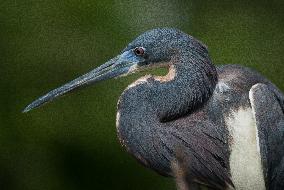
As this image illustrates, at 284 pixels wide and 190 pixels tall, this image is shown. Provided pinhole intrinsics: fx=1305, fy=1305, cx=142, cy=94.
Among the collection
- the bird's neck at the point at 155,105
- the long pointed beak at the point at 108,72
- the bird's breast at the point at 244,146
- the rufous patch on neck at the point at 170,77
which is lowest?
the bird's breast at the point at 244,146

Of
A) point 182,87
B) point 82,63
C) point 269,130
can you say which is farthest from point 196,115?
point 82,63

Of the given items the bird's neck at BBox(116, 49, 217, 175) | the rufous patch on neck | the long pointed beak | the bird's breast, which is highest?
the long pointed beak

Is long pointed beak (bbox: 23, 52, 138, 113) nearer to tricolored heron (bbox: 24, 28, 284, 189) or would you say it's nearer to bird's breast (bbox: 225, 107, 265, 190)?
tricolored heron (bbox: 24, 28, 284, 189)

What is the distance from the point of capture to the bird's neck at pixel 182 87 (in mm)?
3914

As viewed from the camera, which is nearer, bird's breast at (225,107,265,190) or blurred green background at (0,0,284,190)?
bird's breast at (225,107,265,190)

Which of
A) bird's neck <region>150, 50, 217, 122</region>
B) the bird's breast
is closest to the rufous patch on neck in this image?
bird's neck <region>150, 50, 217, 122</region>

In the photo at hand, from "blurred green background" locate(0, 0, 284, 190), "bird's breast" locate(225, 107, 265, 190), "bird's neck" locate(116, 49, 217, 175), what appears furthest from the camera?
"blurred green background" locate(0, 0, 284, 190)

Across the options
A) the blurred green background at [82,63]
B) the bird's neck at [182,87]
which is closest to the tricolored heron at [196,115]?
the bird's neck at [182,87]

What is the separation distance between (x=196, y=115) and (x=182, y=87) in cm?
12

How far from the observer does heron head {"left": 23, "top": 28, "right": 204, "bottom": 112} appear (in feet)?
12.9

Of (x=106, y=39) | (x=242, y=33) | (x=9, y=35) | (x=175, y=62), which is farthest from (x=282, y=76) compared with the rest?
(x=175, y=62)

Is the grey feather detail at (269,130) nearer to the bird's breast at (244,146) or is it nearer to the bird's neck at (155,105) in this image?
the bird's breast at (244,146)

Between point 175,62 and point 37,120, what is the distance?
6.05 feet

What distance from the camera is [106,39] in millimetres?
5574
